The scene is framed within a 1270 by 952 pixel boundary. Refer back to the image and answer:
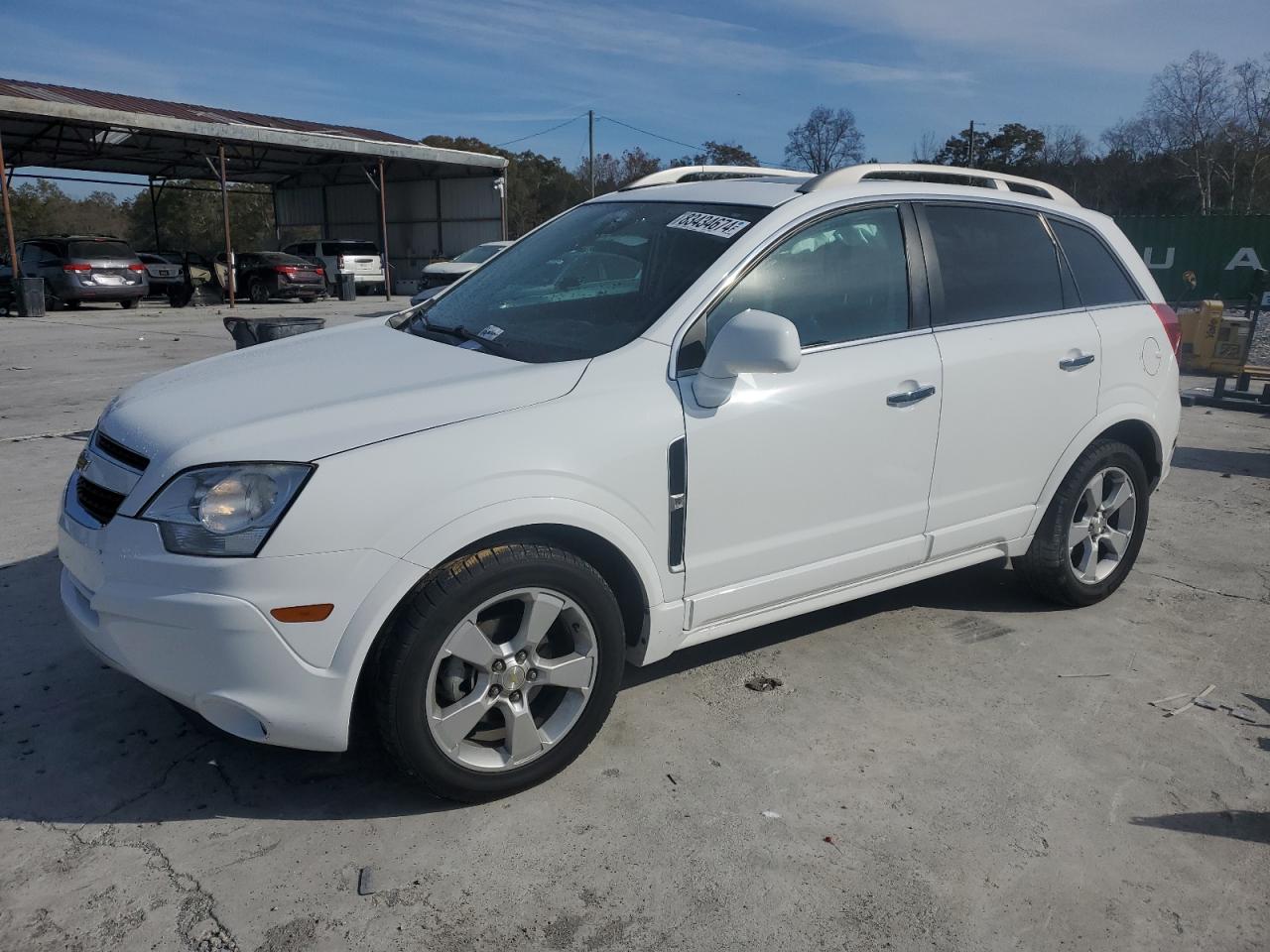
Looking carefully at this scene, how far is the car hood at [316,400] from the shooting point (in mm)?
2564

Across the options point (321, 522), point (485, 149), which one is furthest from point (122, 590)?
point (485, 149)

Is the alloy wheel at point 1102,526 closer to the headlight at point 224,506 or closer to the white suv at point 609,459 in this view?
the white suv at point 609,459

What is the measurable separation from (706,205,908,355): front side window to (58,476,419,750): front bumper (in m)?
1.39

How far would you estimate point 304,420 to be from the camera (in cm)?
263

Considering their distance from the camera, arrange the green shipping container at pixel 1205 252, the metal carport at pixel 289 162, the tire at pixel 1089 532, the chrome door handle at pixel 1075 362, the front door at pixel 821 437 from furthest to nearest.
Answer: the metal carport at pixel 289 162 < the green shipping container at pixel 1205 252 < the tire at pixel 1089 532 < the chrome door handle at pixel 1075 362 < the front door at pixel 821 437

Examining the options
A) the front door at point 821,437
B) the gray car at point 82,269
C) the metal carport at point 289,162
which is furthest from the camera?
the metal carport at point 289,162

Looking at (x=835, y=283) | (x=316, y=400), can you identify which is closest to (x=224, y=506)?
(x=316, y=400)

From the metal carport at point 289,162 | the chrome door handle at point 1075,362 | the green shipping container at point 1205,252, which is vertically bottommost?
the chrome door handle at point 1075,362

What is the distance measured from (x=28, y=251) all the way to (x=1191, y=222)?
25.0 meters

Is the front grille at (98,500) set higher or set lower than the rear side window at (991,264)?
lower

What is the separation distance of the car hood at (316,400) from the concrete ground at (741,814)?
1047mm

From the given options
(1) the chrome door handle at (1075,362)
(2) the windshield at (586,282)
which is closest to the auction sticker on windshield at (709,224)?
(2) the windshield at (586,282)

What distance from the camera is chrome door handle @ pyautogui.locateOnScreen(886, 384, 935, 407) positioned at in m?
3.46

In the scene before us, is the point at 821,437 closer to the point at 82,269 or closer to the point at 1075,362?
the point at 1075,362
